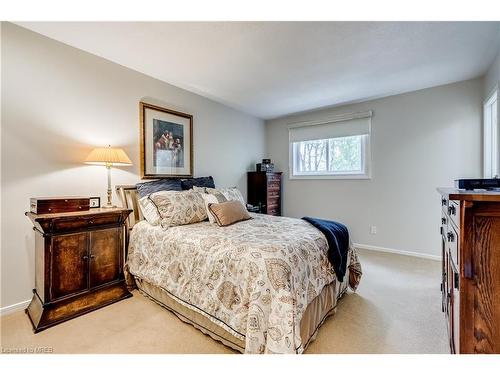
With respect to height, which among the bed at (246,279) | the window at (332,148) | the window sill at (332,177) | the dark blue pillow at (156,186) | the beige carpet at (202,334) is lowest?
the beige carpet at (202,334)

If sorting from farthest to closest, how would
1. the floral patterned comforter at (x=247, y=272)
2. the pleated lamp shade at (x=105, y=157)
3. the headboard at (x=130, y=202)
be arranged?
1. the headboard at (x=130, y=202)
2. the pleated lamp shade at (x=105, y=157)
3. the floral patterned comforter at (x=247, y=272)

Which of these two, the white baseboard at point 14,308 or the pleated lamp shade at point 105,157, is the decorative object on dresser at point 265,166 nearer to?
the pleated lamp shade at point 105,157

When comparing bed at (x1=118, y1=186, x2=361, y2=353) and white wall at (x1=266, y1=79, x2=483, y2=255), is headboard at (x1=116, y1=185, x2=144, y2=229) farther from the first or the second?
white wall at (x1=266, y1=79, x2=483, y2=255)

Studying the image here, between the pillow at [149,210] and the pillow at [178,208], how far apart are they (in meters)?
0.03

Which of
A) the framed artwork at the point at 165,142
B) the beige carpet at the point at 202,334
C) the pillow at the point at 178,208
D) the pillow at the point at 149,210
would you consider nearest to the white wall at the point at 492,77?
the beige carpet at the point at 202,334

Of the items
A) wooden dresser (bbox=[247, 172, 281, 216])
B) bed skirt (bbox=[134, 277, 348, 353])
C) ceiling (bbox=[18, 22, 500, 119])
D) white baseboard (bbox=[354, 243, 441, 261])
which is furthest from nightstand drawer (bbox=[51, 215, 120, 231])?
white baseboard (bbox=[354, 243, 441, 261])

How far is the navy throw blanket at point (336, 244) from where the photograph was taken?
1.85m

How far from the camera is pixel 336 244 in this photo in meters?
1.88

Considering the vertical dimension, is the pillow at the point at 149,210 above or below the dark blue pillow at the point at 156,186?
below

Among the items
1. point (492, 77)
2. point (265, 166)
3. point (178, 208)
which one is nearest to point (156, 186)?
point (178, 208)

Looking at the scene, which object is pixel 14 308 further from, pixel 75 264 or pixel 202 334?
pixel 202 334

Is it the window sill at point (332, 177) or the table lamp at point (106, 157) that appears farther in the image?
the window sill at point (332, 177)

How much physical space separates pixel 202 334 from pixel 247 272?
69cm
